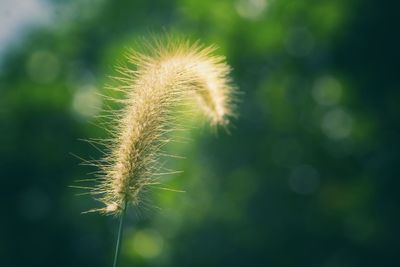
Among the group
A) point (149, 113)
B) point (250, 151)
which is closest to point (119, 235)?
point (149, 113)

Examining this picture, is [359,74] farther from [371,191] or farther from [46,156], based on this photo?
[46,156]

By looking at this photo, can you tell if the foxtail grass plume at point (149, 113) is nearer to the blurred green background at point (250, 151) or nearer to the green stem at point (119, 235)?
the green stem at point (119, 235)

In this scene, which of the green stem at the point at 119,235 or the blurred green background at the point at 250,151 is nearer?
the green stem at the point at 119,235

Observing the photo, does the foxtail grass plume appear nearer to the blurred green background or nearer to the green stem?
the green stem

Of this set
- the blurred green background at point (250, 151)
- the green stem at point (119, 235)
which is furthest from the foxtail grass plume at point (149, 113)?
the blurred green background at point (250, 151)

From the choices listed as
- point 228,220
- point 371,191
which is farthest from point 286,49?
point 228,220

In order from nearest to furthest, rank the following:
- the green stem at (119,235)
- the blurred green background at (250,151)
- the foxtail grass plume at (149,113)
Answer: the green stem at (119,235)
the foxtail grass plume at (149,113)
the blurred green background at (250,151)

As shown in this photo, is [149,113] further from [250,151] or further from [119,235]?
A: [250,151]
